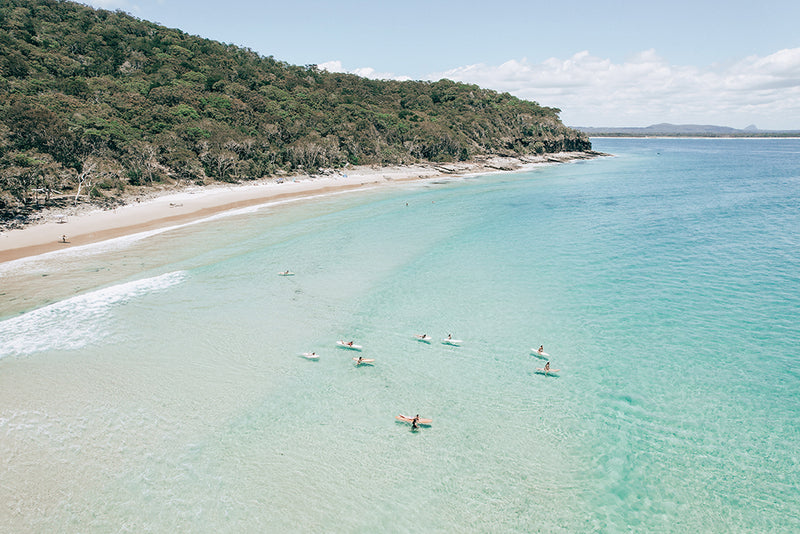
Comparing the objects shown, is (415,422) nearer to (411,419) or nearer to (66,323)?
(411,419)

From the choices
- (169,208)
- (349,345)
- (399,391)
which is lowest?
(399,391)

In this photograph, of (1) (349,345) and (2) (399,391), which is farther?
(1) (349,345)

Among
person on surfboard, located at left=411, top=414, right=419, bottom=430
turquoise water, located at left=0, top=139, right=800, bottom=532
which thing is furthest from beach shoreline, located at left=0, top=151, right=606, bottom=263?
person on surfboard, located at left=411, top=414, right=419, bottom=430

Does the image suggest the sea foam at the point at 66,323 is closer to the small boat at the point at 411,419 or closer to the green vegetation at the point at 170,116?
the small boat at the point at 411,419

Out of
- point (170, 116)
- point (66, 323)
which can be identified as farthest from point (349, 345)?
point (170, 116)

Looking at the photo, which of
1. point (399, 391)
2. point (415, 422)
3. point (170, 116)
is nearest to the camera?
point (415, 422)

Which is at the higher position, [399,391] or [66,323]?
[66,323]

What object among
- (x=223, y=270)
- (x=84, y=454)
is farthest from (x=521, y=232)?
(x=84, y=454)

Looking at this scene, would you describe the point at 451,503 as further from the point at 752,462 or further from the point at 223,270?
the point at 223,270
